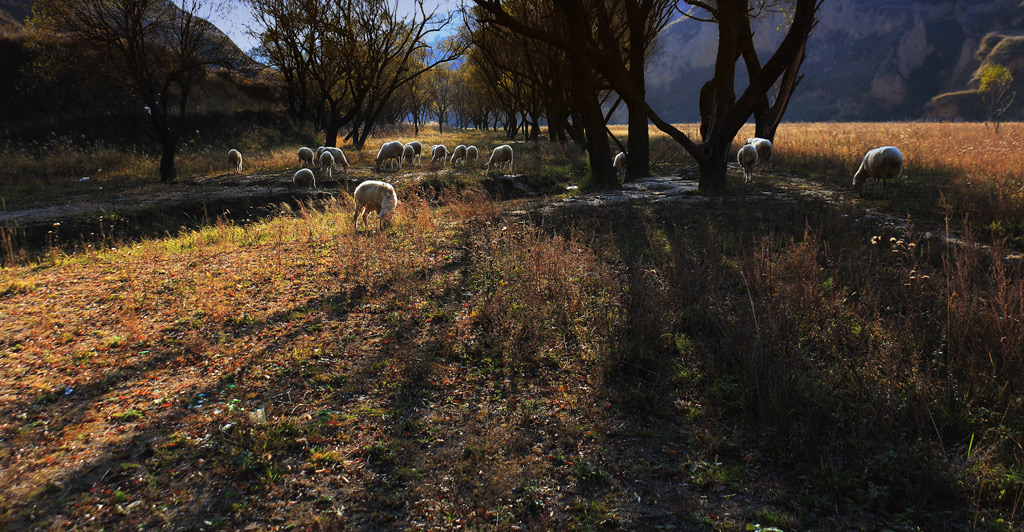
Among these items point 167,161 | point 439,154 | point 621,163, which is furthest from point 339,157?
point 621,163

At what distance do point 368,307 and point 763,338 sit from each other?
14.5 feet

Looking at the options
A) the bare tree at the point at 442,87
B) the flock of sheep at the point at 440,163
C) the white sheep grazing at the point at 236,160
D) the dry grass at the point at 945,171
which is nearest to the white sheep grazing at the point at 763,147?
the flock of sheep at the point at 440,163

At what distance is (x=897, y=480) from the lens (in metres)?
2.89

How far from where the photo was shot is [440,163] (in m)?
23.6

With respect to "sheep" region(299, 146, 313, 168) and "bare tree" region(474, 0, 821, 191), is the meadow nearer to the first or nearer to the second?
"bare tree" region(474, 0, 821, 191)

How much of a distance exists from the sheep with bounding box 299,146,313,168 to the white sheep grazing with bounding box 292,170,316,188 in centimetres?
587

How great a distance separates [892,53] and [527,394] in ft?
547

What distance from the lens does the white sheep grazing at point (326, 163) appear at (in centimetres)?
1872

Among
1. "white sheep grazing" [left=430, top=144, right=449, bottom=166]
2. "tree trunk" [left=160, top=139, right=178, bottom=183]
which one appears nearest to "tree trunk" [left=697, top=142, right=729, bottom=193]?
"white sheep grazing" [left=430, top=144, right=449, bottom=166]

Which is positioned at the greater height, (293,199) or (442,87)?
(442,87)

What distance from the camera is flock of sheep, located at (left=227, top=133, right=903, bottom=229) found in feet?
32.1

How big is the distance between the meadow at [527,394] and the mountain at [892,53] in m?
125

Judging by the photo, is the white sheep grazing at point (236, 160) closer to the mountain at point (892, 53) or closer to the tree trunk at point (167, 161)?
the tree trunk at point (167, 161)

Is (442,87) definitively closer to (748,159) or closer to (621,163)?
(621,163)
